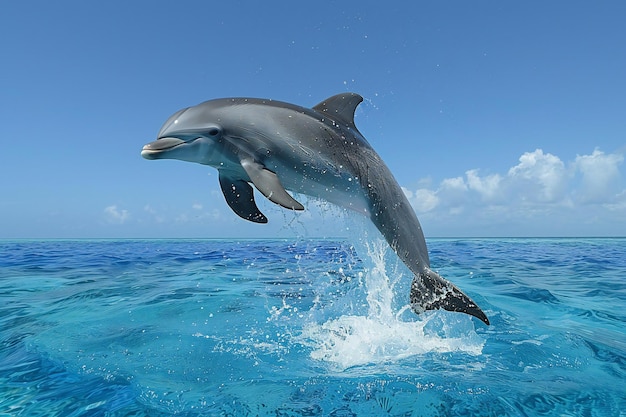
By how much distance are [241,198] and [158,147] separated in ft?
4.30

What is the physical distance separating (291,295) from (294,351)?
17.2 feet

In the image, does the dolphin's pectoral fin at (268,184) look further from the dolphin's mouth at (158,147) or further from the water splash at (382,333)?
the water splash at (382,333)

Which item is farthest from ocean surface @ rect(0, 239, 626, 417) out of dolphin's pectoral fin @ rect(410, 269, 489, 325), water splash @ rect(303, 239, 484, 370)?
dolphin's pectoral fin @ rect(410, 269, 489, 325)

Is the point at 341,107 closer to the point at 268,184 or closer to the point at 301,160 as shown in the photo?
the point at 301,160

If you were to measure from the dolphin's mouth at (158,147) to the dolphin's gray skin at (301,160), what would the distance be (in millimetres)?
10

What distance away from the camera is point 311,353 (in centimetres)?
611

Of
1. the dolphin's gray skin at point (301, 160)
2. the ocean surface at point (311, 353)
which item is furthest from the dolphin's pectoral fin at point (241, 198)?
the ocean surface at point (311, 353)

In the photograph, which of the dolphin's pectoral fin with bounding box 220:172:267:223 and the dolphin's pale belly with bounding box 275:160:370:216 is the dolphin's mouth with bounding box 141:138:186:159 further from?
the dolphin's pale belly with bounding box 275:160:370:216

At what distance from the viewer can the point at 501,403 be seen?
438cm

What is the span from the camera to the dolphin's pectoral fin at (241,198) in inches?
218

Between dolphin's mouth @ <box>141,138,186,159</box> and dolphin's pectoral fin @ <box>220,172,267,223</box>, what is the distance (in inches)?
33.3

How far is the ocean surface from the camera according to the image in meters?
4.43

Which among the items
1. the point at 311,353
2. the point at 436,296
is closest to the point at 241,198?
the point at 311,353

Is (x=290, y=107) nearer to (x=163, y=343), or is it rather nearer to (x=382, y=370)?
(x=382, y=370)
